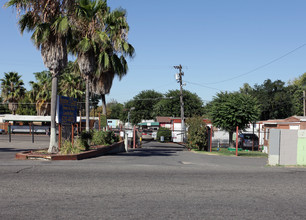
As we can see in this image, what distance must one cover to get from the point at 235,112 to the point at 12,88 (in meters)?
38.5

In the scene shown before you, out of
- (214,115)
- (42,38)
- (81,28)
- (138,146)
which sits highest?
(81,28)

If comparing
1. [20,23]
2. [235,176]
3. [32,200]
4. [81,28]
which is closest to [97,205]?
[32,200]

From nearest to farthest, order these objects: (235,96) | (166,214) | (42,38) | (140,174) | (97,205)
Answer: (166,214), (97,205), (140,174), (42,38), (235,96)

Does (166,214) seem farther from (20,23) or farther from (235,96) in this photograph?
(235,96)

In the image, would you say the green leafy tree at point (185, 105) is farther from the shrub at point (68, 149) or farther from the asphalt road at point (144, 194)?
the asphalt road at point (144, 194)

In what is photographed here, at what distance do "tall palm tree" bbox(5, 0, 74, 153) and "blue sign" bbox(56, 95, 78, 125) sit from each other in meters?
→ 0.29

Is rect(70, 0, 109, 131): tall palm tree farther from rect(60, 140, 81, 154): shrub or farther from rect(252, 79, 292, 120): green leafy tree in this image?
rect(252, 79, 292, 120): green leafy tree

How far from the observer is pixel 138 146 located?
29.9 metres

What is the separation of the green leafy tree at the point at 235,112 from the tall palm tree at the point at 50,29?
19761mm

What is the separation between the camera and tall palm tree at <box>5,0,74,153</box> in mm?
15289

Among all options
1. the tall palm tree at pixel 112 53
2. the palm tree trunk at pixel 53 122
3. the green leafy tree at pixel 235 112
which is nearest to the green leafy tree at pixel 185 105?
the green leafy tree at pixel 235 112

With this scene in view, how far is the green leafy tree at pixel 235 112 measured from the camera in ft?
104

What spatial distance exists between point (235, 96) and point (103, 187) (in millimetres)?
26805

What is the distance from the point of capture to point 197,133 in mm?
26562
